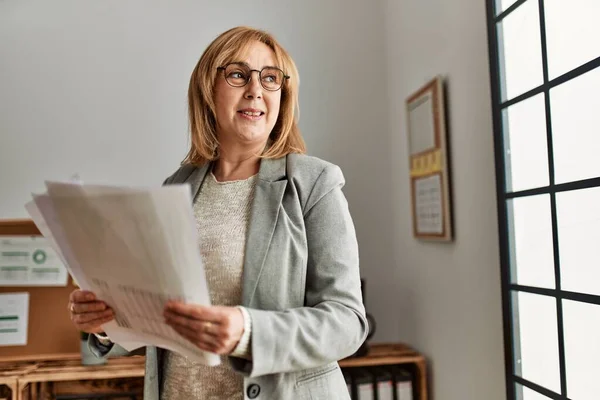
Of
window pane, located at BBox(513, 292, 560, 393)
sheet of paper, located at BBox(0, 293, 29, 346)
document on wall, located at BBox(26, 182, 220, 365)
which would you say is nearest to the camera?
document on wall, located at BBox(26, 182, 220, 365)

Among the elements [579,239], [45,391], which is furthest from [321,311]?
[45,391]

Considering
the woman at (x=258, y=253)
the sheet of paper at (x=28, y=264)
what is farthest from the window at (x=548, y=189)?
the sheet of paper at (x=28, y=264)

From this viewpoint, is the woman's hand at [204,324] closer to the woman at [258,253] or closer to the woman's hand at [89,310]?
the woman at [258,253]

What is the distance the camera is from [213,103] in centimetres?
110

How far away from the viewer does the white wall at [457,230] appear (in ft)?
5.32

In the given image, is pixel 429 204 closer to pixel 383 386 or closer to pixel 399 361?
pixel 399 361

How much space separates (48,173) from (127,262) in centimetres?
183

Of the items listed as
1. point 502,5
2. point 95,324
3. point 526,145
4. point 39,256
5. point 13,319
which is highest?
point 502,5

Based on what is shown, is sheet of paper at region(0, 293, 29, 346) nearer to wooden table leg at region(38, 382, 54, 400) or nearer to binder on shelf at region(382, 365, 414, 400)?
wooden table leg at region(38, 382, 54, 400)

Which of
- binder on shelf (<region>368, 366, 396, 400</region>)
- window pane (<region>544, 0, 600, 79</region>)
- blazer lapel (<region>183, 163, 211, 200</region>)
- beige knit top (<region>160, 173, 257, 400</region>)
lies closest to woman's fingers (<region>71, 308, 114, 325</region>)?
beige knit top (<region>160, 173, 257, 400</region>)

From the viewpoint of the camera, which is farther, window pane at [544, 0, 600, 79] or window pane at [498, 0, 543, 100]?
window pane at [498, 0, 543, 100]

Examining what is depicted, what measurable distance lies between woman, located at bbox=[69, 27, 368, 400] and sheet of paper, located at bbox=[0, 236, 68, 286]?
1.39m

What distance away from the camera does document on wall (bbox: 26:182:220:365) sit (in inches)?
27.0

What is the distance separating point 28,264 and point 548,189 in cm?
199
